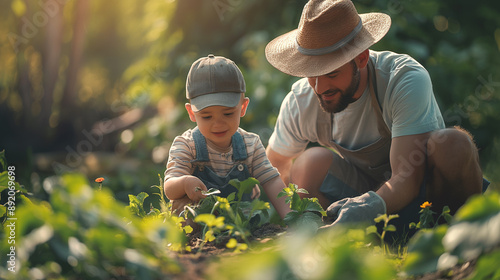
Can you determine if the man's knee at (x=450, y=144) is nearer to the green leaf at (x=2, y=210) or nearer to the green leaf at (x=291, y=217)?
the green leaf at (x=291, y=217)

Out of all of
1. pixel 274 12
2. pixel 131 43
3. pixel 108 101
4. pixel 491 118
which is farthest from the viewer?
pixel 131 43

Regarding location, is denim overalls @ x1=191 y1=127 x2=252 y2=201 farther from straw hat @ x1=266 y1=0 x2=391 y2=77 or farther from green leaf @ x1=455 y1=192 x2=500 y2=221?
green leaf @ x1=455 y1=192 x2=500 y2=221

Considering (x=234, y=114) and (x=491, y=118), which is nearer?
(x=234, y=114)

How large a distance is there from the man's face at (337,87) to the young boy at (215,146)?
382 mm

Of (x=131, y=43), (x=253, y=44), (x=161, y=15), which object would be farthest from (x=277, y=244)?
(x=131, y=43)

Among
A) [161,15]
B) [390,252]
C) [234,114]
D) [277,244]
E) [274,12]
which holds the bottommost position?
[390,252]

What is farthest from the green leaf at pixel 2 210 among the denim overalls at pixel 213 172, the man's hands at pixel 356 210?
the man's hands at pixel 356 210

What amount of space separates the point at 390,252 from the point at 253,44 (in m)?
3.22

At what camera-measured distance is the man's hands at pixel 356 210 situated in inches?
78.7

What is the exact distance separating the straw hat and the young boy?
0.35m

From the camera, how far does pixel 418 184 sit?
2.37 m

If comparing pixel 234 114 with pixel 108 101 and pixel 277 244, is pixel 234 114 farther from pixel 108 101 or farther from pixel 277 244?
pixel 108 101

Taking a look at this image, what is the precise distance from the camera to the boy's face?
2.06 meters

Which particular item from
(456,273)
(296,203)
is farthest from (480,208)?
(296,203)
